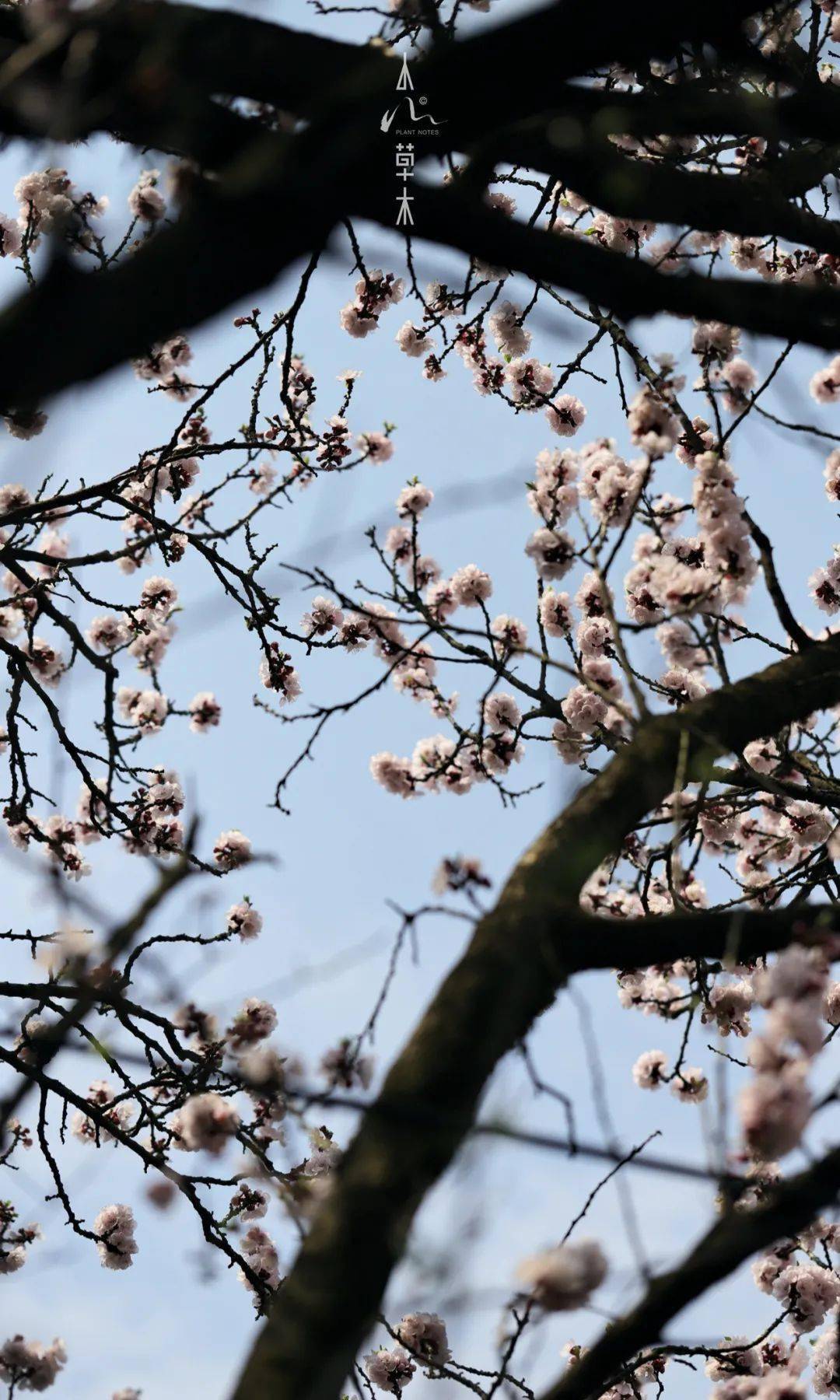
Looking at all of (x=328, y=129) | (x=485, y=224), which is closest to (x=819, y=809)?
(x=485, y=224)

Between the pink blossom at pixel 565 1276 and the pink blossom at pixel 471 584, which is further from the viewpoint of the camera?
the pink blossom at pixel 471 584

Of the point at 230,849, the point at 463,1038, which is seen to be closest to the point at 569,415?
the point at 230,849

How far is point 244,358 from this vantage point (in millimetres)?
4793

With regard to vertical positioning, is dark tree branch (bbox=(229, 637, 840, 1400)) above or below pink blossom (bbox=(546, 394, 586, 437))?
below

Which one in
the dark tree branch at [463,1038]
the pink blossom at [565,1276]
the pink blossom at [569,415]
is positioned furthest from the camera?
the pink blossom at [569,415]

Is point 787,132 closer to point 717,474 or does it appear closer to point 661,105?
point 661,105

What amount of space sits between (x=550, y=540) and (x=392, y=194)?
1.68 meters
